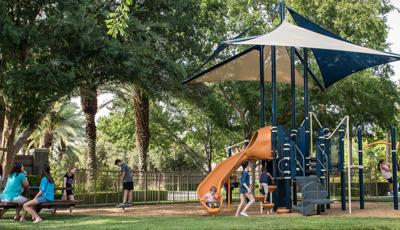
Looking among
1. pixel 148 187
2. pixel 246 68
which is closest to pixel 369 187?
pixel 148 187

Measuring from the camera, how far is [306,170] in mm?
17625

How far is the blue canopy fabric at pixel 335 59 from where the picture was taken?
59.5 feet

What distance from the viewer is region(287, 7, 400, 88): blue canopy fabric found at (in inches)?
714

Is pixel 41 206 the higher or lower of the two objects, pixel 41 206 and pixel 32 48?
the lower

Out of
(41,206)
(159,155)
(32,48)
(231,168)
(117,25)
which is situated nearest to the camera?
(117,25)

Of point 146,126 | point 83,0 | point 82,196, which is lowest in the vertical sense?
point 82,196

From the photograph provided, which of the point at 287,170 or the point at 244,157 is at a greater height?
the point at 244,157

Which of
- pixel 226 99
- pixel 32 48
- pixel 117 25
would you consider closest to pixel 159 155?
pixel 226 99

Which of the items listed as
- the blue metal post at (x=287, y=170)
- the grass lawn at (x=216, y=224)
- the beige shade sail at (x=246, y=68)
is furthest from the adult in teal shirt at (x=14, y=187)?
the beige shade sail at (x=246, y=68)

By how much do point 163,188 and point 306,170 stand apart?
437 inches

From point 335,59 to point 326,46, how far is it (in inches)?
190

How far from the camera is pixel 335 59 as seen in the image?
19578 millimetres

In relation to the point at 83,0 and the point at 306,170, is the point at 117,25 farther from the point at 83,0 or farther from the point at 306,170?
the point at 306,170

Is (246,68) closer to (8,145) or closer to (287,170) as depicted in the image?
(287,170)
